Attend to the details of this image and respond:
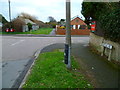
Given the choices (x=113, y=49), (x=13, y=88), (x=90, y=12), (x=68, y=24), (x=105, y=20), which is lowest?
(x=13, y=88)

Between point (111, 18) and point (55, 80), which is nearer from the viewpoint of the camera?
point (55, 80)

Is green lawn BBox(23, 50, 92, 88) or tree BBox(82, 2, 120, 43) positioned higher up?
tree BBox(82, 2, 120, 43)

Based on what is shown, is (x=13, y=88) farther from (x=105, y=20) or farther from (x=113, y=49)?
(x=105, y=20)

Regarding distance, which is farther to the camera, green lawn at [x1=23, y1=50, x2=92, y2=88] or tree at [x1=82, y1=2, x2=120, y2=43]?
tree at [x1=82, y1=2, x2=120, y2=43]

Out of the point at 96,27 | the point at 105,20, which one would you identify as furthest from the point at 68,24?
the point at 96,27

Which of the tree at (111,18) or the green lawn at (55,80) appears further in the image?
the tree at (111,18)

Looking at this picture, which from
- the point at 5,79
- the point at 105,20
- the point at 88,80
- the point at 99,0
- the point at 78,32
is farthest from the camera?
the point at 78,32

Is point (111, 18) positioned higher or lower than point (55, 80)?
higher

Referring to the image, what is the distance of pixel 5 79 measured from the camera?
171 inches

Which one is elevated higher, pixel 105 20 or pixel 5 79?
pixel 105 20

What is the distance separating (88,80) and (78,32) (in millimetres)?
21850

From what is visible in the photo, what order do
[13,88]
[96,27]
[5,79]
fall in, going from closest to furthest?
[13,88] < [5,79] < [96,27]

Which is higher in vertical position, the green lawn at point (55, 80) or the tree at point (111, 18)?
the tree at point (111, 18)

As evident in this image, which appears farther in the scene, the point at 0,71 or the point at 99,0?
the point at 99,0
